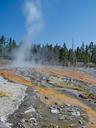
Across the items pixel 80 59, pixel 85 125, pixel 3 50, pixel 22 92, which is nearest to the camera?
pixel 85 125

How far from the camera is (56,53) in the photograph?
178625mm

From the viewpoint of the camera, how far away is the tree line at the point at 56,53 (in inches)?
6811

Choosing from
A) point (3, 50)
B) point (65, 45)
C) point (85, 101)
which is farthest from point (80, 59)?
point (85, 101)

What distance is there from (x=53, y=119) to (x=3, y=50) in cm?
16005

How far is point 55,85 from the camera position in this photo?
69875mm

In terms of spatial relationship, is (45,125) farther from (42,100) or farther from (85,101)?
(85,101)

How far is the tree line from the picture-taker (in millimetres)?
173000

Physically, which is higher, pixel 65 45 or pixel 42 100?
pixel 65 45

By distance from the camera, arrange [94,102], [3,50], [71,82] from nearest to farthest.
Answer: [94,102] → [71,82] → [3,50]

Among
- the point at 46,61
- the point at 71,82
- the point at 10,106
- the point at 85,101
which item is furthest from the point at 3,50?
the point at 10,106

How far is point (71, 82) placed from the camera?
77625mm

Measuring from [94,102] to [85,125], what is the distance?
767 inches

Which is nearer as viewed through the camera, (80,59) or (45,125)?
(45,125)

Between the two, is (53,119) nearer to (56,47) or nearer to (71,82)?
(71,82)
